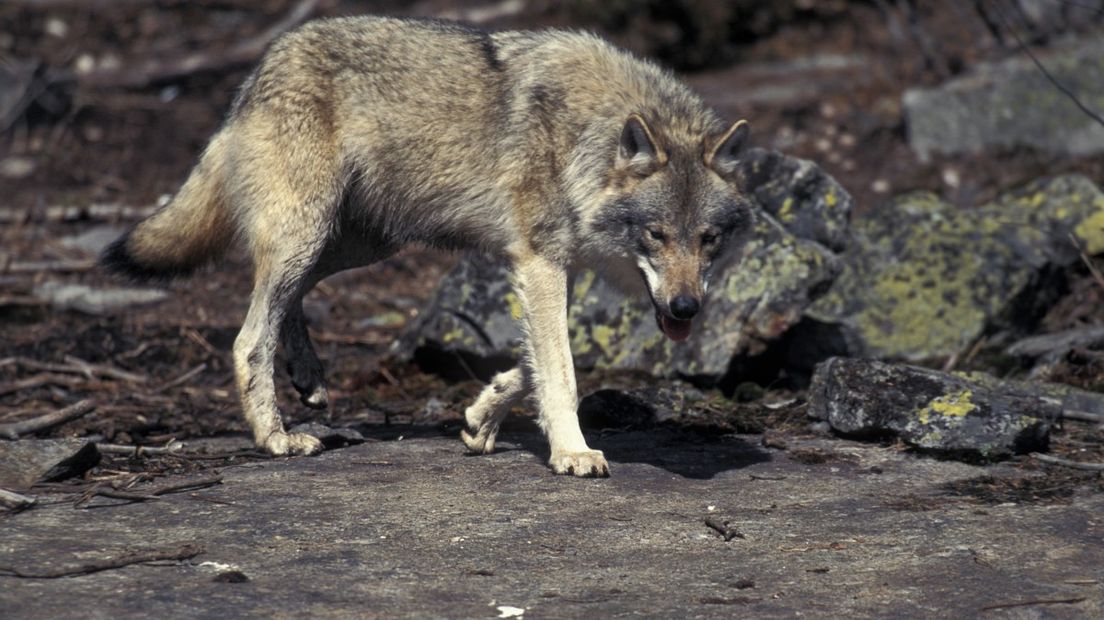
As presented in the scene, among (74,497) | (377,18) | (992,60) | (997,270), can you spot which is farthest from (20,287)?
(992,60)

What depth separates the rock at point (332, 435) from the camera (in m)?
6.28

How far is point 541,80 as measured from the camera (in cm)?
623

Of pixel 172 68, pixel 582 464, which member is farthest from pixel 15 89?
pixel 582 464

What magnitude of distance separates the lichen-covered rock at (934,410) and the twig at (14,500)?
351cm

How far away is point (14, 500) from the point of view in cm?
493

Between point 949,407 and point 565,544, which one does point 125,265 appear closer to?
point 565,544

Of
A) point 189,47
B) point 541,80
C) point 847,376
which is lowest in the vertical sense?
point 847,376

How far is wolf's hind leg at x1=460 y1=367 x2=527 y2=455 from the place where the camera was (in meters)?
6.08

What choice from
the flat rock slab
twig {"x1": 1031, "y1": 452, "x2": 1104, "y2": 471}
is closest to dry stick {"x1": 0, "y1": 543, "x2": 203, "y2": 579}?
the flat rock slab

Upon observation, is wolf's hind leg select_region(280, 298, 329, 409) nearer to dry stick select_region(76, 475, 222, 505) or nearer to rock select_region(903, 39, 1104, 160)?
dry stick select_region(76, 475, 222, 505)

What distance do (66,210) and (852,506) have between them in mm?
8137

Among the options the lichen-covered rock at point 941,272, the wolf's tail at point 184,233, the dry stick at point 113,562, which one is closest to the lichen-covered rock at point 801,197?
the lichen-covered rock at point 941,272

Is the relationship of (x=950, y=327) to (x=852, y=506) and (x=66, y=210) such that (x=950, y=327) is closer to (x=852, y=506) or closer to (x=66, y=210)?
(x=852, y=506)

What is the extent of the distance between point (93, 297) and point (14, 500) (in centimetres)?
471
